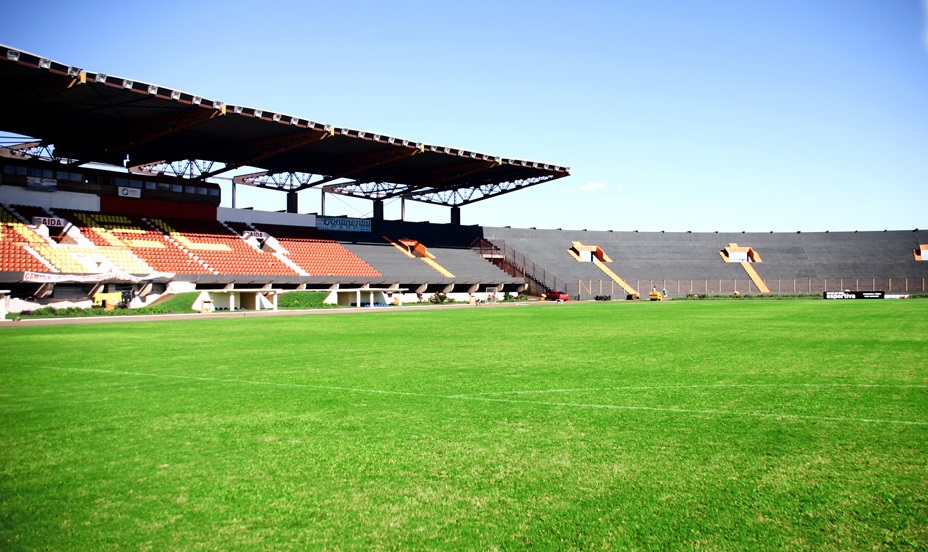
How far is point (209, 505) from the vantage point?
5.28 m

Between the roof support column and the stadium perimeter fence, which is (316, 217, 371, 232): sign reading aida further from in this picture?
the stadium perimeter fence

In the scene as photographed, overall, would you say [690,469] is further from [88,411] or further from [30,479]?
[88,411]

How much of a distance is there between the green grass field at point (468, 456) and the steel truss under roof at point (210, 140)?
1192 inches

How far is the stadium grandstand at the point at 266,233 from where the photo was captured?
42.5m

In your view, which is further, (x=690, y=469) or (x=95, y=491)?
(x=690, y=469)

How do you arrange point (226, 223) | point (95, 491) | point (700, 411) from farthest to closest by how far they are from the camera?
point (226, 223), point (700, 411), point (95, 491)

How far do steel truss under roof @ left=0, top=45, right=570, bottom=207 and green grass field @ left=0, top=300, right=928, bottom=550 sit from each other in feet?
99.3

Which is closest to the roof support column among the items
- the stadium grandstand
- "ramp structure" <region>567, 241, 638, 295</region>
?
the stadium grandstand

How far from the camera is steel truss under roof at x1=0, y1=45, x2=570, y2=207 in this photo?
126 ft

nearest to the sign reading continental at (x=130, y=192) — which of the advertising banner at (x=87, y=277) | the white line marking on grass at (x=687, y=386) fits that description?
the advertising banner at (x=87, y=277)

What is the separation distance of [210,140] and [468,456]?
165 feet

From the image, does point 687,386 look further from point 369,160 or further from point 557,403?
point 369,160

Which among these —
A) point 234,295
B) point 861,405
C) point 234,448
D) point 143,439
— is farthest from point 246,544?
point 234,295

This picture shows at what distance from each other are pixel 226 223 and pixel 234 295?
1517 cm
